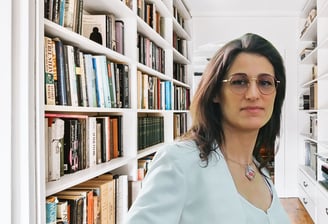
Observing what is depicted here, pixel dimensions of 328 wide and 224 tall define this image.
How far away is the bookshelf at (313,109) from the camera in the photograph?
365cm

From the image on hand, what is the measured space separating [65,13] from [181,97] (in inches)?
113

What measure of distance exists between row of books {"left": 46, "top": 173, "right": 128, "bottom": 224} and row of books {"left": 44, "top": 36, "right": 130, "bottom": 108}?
16.1 inches

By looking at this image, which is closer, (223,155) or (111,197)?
(223,155)

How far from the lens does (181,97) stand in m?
4.34

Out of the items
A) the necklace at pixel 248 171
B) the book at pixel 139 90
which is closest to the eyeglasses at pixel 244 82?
the necklace at pixel 248 171

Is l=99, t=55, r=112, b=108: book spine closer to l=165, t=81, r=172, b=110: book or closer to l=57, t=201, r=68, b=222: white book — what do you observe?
l=57, t=201, r=68, b=222: white book

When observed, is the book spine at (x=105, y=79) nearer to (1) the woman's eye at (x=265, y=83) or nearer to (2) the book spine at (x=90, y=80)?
(2) the book spine at (x=90, y=80)

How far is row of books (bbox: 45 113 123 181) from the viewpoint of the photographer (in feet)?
4.61

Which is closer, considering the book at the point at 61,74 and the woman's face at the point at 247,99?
the woman's face at the point at 247,99

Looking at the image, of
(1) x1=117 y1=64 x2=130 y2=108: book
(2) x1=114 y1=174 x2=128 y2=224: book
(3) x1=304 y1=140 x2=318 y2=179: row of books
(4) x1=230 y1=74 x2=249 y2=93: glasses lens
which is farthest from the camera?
(3) x1=304 y1=140 x2=318 y2=179: row of books

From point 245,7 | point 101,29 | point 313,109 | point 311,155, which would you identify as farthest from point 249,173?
point 245,7

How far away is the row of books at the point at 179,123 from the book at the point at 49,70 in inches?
101

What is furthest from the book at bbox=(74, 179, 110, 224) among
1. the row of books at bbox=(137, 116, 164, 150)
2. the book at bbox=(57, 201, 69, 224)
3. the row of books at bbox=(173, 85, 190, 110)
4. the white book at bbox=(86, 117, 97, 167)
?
the row of books at bbox=(173, 85, 190, 110)

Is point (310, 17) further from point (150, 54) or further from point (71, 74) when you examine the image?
point (71, 74)
